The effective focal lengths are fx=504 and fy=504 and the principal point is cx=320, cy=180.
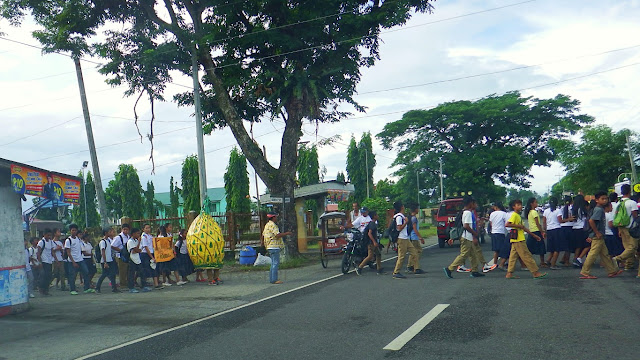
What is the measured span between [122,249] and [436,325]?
955cm

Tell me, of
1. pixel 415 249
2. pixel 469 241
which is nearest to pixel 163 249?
pixel 415 249

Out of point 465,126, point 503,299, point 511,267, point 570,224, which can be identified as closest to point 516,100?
point 465,126

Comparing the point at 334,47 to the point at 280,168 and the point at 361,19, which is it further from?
the point at 280,168

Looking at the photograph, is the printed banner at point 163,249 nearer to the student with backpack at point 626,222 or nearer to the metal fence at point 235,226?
the metal fence at point 235,226

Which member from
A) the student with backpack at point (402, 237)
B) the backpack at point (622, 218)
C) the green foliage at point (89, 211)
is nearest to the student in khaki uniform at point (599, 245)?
the backpack at point (622, 218)

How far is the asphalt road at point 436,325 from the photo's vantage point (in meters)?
5.77

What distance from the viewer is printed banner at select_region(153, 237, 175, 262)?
13922 mm

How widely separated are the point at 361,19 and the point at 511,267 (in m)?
10.3

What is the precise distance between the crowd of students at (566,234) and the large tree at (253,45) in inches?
333

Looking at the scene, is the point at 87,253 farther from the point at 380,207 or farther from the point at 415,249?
the point at 380,207

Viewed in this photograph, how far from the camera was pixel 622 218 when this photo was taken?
10.5m

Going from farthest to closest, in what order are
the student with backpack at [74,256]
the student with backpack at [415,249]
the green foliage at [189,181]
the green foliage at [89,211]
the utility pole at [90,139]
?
the green foliage at [89,211]
the green foliage at [189,181]
the utility pole at [90,139]
the student with backpack at [74,256]
the student with backpack at [415,249]

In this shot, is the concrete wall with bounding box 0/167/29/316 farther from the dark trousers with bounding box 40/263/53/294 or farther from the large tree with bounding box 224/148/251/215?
the large tree with bounding box 224/148/251/215

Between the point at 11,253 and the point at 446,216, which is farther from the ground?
the point at 11,253
